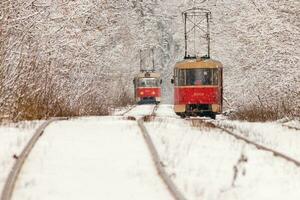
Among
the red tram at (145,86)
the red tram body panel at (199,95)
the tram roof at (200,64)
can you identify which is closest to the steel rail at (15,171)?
the red tram body panel at (199,95)

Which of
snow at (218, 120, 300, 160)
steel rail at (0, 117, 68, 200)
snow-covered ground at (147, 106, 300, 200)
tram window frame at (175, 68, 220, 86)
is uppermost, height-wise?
tram window frame at (175, 68, 220, 86)

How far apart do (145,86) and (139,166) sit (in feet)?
169

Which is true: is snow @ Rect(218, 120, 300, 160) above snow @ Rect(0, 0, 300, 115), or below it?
below

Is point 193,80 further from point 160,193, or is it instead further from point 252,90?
point 160,193

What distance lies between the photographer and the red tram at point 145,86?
60.8m

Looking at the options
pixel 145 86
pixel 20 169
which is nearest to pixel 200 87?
pixel 20 169

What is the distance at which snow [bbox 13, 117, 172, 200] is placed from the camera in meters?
7.43

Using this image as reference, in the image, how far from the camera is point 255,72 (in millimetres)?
34562

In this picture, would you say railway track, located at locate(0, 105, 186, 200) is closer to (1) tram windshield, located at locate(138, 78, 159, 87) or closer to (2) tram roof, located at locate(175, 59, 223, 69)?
(2) tram roof, located at locate(175, 59, 223, 69)

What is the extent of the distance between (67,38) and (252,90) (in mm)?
14382

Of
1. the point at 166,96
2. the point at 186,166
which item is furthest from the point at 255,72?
the point at 166,96

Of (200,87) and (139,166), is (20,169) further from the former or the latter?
(200,87)

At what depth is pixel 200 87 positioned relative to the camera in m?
29.8

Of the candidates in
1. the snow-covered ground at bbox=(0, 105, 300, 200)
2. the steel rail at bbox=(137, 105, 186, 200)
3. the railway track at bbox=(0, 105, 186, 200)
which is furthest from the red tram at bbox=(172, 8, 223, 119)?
the steel rail at bbox=(137, 105, 186, 200)
